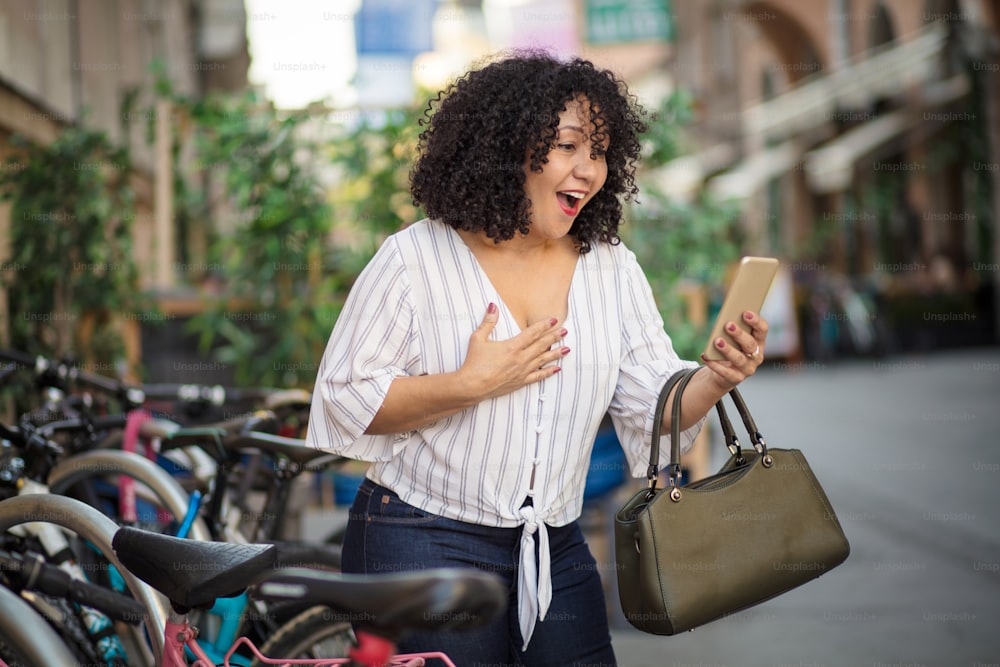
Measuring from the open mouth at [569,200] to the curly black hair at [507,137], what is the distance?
2.8 inches

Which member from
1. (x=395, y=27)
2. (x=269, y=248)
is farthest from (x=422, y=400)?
(x=395, y=27)

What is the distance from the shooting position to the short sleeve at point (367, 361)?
2.16m

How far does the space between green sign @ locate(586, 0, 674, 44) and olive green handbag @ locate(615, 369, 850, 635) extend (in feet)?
30.5

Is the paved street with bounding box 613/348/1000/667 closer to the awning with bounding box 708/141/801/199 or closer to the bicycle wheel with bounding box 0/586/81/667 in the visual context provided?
the bicycle wheel with bounding box 0/586/81/667

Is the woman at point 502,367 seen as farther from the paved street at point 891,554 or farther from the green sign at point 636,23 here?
the green sign at point 636,23

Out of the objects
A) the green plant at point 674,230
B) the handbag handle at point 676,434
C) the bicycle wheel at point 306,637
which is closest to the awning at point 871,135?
the green plant at point 674,230

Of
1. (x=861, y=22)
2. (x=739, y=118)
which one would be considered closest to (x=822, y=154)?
(x=861, y=22)

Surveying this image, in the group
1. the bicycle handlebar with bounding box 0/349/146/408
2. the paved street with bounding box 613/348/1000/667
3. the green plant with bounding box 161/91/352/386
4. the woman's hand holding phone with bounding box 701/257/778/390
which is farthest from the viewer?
the green plant with bounding box 161/91/352/386

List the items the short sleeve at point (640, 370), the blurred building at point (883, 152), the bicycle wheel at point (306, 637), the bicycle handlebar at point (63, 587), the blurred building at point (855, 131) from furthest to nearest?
the blurred building at point (883, 152), the blurred building at point (855, 131), the bicycle wheel at point (306, 637), the bicycle handlebar at point (63, 587), the short sleeve at point (640, 370)

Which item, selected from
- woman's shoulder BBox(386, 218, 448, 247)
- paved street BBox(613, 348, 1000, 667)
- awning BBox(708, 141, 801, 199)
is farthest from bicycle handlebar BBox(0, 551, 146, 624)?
awning BBox(708, 141, 801, 199)

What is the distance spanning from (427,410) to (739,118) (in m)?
26.6

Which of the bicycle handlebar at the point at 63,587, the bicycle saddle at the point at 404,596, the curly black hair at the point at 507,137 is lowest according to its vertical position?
the bicycle handlebar at the point at 63,587

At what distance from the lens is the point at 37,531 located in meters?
2.95

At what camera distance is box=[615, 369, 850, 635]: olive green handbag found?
214 centimetres
